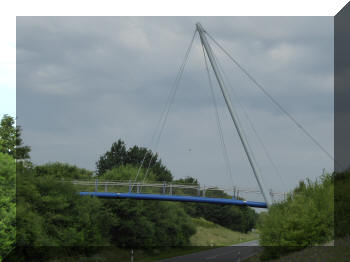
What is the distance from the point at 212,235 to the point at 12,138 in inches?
1681

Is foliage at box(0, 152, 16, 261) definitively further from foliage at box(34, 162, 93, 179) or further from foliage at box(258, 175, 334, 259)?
foliage at box(34, 162, 93, 179)

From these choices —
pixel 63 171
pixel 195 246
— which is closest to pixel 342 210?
pixel 195 246

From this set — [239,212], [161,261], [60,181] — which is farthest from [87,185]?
[239,212]

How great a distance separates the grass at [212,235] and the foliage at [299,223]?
136 ft

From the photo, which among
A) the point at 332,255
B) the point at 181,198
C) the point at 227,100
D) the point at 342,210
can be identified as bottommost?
the point at 332,255

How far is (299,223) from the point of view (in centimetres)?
3647

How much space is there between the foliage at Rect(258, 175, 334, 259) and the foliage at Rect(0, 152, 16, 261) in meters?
20.4

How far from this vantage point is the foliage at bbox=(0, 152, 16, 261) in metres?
36.7

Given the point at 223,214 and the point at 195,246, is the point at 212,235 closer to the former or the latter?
the point at 223,214

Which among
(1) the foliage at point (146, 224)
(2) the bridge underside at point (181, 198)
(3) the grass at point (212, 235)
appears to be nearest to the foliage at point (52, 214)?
(2) the bridge underside at point (181, 198)

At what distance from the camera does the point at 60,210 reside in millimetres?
45438

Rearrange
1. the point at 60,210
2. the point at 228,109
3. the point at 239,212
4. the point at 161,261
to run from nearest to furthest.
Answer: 1. the point at 228,109
2. the point at 60,210
3. the point at 161,261
4. the point at 239,212

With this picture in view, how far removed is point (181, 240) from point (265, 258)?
3276cm

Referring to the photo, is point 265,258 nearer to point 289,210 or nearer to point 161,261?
point 289,210
